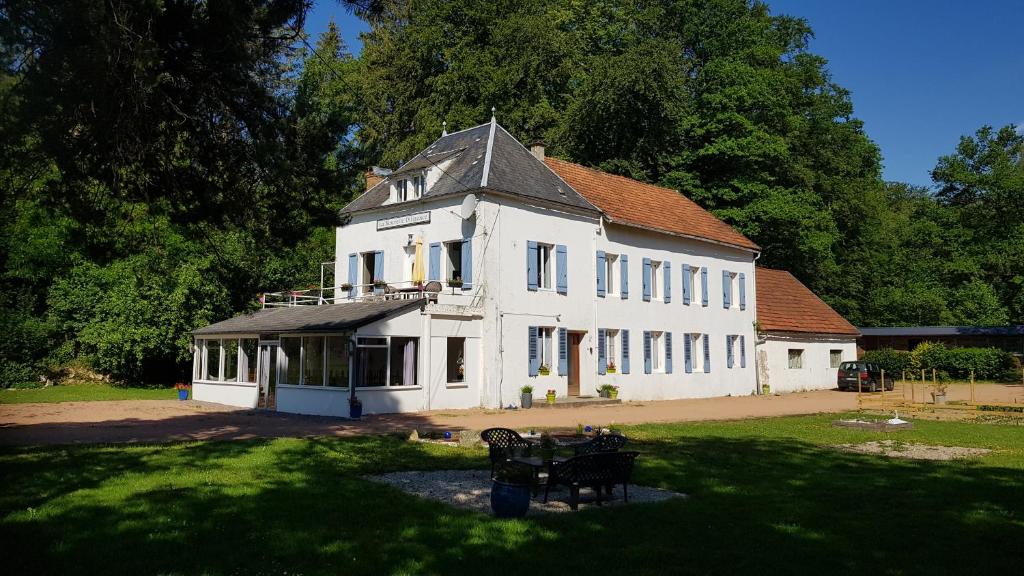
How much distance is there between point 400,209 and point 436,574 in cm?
2117

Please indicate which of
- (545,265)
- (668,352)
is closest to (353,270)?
(545,265)

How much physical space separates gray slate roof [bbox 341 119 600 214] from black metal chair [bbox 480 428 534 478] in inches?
545

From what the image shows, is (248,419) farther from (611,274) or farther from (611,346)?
(611,274)

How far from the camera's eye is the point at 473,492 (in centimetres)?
945

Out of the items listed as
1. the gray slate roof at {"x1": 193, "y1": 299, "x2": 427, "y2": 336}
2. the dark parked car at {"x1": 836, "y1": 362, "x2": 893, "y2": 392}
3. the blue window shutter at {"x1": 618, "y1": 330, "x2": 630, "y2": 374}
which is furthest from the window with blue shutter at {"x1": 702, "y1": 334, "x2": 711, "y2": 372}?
the gray slate roof at {"x1": 193, "y1": 299, "x2": 427, "y2": 336}

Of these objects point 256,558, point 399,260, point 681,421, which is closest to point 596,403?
point 681,421

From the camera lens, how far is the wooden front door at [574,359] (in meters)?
26.2

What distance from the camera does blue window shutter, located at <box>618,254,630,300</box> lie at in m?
27.7

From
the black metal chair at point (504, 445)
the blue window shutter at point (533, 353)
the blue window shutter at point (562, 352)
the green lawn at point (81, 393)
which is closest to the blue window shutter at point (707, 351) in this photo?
the blue window shutter at point (562, 352)

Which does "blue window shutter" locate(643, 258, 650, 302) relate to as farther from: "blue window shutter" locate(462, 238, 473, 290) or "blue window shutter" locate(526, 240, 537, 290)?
"blue window shutter" locate(462, 238, 473, 290)

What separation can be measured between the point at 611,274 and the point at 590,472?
64.3ft

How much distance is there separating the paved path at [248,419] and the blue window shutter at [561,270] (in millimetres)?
4016

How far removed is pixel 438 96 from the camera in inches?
1539

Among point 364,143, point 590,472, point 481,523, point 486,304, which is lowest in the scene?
point 481,523
